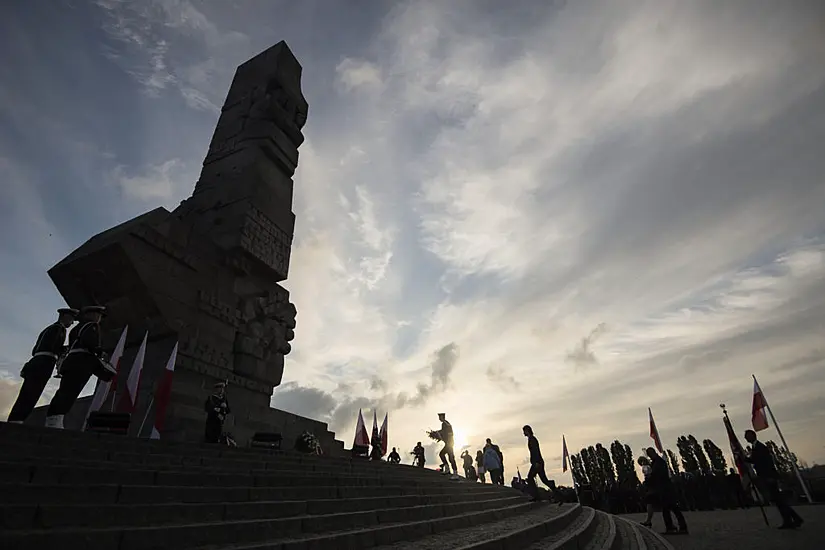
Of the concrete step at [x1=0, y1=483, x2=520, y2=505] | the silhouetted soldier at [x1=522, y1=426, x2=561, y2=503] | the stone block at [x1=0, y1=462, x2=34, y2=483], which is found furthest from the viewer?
the silhouetted soldier at [x1=522, y1=426, x2=561, y2=503]

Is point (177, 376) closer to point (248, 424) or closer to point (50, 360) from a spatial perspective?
point (248, 424)

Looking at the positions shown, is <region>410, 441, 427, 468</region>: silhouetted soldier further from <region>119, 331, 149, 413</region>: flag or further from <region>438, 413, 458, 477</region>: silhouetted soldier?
<region>119, 331, 149, 413</region>: flag

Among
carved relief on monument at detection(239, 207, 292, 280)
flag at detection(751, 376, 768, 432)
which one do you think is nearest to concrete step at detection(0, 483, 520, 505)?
carved relief on monument at detection(239, 207, 292, 280)

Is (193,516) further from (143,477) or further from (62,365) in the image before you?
(62,365)

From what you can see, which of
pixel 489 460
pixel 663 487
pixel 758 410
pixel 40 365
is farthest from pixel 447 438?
pixel 40 365

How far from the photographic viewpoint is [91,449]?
184 inches

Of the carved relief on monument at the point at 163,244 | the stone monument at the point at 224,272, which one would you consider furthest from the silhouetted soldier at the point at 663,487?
the carved relief on monument at the point at 163,244

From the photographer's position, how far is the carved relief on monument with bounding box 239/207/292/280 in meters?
12.3

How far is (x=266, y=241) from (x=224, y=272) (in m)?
1.85

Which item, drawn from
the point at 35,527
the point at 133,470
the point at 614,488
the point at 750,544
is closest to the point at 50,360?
the point at 133,470

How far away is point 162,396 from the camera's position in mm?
8336

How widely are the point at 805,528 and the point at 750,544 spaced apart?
2067 millimetres

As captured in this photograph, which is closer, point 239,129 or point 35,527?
point 35,527

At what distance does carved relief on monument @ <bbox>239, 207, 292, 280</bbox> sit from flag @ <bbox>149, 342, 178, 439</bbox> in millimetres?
4393
